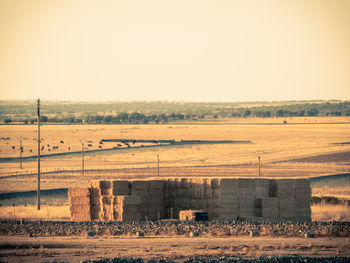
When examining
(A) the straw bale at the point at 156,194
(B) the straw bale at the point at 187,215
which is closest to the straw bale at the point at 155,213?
(A) the straw bale at the point at 156,194

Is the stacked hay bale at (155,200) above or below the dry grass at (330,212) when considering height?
above

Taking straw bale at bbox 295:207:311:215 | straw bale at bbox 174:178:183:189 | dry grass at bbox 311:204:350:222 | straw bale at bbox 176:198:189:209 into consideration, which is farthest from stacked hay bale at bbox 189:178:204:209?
dry grass at bbox 311:204:350:222

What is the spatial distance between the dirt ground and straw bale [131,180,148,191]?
6.64 metres

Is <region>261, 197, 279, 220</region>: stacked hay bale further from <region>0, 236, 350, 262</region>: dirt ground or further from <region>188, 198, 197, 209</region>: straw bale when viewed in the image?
<region>0, 236, 350, 262</region>: dirt ground

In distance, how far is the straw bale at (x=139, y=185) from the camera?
3956cm

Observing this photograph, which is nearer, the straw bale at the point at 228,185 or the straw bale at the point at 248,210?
the straw bale at the point at 228,185

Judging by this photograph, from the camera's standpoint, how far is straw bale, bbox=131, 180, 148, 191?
130 ft

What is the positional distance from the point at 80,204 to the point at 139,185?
3311 millimetres

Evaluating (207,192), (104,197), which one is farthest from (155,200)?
(207,192)

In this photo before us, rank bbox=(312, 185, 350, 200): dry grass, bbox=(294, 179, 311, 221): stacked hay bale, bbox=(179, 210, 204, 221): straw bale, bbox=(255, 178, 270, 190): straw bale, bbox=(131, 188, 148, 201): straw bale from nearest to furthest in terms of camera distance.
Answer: bbox=(179, 210, 204, 221): straw bale, bbox=(294, 179, 311, 221): stacked hay bale, bbox=(255, 178, 270, 190): straw bale, bbox=(131, 188, 148, 201): straw bale, bbox=(312, 185, 350, 200): dry grass

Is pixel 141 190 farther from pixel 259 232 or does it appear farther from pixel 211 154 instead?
pixel 211 154

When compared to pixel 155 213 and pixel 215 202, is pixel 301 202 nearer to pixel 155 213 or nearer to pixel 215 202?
pixel 215 202

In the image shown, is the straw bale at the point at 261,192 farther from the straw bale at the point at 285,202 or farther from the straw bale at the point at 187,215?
the straw bale at the point at 187,215

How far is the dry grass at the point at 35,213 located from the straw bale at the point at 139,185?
5.68 meters
